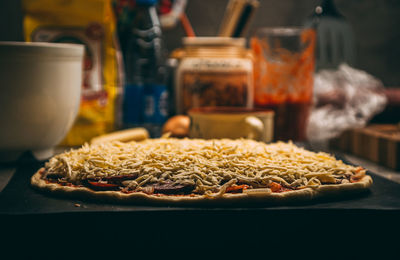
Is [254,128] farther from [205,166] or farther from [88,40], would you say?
[88,40]

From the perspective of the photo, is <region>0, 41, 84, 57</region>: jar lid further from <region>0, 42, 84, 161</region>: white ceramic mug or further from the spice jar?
the spice jar

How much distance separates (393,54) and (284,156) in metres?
1.32

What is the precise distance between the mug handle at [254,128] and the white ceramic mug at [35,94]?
45cm

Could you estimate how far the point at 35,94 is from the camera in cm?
112

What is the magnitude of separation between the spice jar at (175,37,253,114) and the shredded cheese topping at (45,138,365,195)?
516mm

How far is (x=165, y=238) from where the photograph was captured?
0.67m

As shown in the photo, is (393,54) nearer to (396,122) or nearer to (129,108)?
(396,122)

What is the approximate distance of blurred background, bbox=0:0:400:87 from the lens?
1.90 meters

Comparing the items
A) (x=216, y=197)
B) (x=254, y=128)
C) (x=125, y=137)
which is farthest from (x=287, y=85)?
(x=216, y=197)

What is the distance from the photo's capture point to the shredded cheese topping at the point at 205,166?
2.56 feet

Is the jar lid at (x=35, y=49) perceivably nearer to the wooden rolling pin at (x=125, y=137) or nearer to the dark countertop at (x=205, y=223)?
the wooden rolling pin at (x=125, y=137)

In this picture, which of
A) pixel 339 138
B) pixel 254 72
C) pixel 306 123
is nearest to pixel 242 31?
pixel 254 72

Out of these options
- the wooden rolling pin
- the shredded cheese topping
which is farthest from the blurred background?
the shredded cheese topping

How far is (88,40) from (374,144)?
0.92 m
